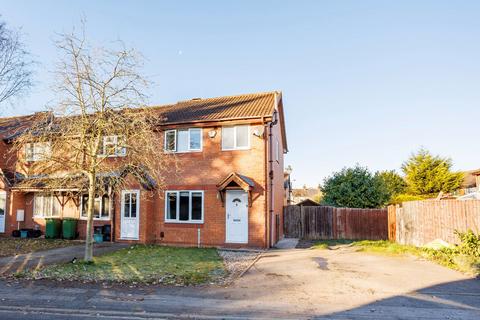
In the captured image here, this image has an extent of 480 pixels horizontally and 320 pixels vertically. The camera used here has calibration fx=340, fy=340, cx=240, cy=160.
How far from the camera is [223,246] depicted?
15.5 metres

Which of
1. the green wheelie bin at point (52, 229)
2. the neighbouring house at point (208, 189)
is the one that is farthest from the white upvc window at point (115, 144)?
the green wheelie bin at point (52, 229)

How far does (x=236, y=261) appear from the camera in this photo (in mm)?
12062

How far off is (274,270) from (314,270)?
1.25 meters

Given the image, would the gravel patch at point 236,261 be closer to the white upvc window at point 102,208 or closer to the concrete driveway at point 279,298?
the concrete driveway at point 279,298

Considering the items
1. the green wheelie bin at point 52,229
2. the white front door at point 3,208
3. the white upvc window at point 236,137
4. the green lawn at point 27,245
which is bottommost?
the green lawn at point 27,245

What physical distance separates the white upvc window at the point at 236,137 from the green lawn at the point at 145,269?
16.7ft

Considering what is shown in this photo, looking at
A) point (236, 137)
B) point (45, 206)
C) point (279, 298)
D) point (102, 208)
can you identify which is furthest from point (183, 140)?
point (279, 298)

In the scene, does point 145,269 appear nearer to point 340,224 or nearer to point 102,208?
point 102,208

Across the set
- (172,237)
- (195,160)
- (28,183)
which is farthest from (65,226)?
(195,160)

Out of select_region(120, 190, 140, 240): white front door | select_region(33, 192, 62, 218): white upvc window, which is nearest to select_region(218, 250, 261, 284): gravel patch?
select_region(120, 190, 140, 240): white front door

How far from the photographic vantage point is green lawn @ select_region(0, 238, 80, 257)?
1380 cm

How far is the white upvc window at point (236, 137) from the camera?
15.9 meters

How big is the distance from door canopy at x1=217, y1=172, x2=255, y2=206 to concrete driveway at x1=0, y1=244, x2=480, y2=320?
4839 mm

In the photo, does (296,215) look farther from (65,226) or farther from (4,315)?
(4,315)
